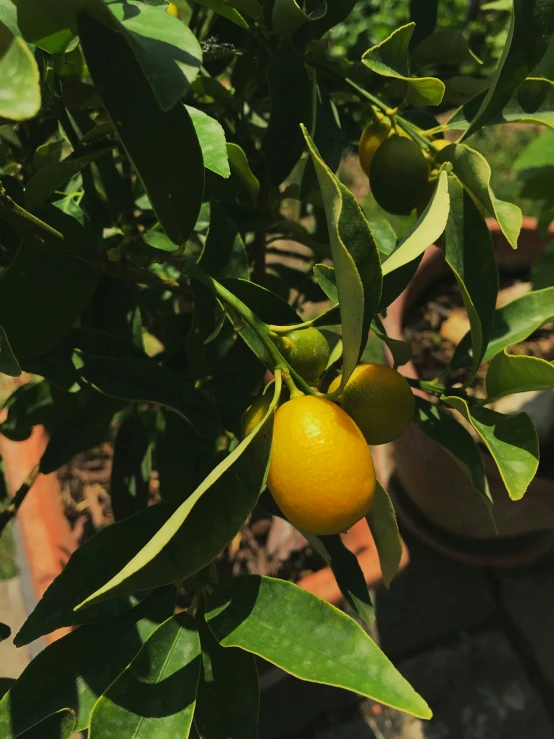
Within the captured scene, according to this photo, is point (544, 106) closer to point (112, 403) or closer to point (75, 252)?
point (75, 252)

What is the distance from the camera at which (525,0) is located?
15.4 inches

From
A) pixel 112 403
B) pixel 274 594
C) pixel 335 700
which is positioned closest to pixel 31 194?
pixel 112 403

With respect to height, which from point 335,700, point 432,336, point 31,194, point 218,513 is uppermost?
point 31,194

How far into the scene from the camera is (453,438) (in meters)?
0.56

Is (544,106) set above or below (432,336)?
above

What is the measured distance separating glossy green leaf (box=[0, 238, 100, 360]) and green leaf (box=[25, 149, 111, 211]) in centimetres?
3

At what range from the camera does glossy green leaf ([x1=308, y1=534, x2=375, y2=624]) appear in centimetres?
58

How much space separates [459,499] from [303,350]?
0.63m

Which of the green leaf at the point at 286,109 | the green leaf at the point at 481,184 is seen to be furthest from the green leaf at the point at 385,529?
the green leaf at the point at 286,109

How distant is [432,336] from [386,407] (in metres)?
0.70

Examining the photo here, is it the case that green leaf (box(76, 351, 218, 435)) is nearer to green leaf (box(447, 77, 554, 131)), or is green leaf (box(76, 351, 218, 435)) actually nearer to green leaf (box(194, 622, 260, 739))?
green leaf (box(194, 622, 260, 739))

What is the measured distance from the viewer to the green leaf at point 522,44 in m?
0.40

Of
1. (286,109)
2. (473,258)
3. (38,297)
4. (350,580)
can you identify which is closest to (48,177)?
Result: (38,297)

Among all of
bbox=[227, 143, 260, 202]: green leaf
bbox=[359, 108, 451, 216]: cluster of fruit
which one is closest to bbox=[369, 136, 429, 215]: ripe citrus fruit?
bbox=[359, 108, 451, 216]: cluster of fruit
